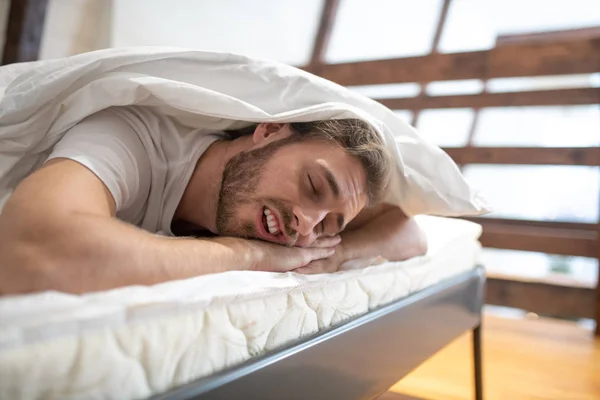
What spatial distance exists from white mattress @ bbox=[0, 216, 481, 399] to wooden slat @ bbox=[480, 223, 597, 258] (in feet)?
6.61

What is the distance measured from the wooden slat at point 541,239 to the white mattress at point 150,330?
201 cm

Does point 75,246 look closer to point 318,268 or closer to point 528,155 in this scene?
point 318,268

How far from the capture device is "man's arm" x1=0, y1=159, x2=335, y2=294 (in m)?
0.54

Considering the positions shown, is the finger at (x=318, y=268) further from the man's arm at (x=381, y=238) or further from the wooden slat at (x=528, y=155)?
the wooden slat at (x=528, y=155)

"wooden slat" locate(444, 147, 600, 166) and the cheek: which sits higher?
"wooden slat" locate(444, 147, 600, 166)

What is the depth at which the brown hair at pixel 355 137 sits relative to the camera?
0.99m

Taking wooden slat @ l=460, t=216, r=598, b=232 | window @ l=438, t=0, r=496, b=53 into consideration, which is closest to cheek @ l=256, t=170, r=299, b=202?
wooden slat @ l=460, t=216, r=598, b=232

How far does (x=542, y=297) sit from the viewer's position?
248cm

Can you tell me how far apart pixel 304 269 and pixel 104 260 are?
0.38 metres

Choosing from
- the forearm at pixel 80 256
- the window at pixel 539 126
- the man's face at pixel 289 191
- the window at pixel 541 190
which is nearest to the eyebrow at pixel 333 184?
the man's face at pixel 289 191

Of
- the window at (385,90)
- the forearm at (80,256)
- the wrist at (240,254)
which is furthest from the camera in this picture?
the window at (385,90)

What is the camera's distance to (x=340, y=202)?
95cm

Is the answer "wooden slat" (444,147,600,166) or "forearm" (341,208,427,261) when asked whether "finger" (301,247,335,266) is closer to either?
"forearm" (341,208,427,261)

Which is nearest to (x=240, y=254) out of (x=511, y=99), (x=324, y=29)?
(x=511, y=99)
